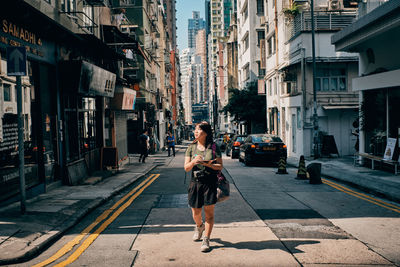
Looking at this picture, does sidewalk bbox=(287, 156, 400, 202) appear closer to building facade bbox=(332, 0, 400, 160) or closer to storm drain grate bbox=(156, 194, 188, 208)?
building facade bbox=(332, 0, 400, 160)

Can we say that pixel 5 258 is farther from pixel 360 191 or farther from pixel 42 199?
pixel 360 191

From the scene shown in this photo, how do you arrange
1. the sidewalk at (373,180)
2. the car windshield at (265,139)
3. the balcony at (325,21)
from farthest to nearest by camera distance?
the balcony at (325,21)
the car windshield at (265,139)
the sidewalk at (373,180)

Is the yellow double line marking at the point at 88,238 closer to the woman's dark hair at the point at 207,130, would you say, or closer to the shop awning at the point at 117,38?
the woman's dark hair at the point at 207,130

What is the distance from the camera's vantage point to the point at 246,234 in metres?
6.76

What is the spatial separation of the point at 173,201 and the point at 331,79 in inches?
739

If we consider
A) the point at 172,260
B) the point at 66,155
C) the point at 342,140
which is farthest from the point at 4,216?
the point at 342,140

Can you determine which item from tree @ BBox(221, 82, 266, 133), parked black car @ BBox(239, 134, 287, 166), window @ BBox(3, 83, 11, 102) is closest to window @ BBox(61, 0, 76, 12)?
window @ BBox(3, 83, 11, 102)

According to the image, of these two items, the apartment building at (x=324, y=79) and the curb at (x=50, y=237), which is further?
the apartment building at (x=324, y=79)

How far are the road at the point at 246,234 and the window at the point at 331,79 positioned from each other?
1589 centimetres

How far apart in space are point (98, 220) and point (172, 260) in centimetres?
313

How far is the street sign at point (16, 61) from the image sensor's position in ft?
25.7

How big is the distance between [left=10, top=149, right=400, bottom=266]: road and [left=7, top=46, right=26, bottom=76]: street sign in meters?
3.16

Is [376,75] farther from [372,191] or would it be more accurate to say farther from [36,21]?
[36,21]

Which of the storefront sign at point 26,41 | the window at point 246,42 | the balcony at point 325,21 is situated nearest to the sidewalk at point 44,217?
the storefront sign at point 26,41
